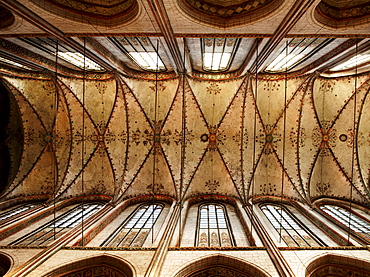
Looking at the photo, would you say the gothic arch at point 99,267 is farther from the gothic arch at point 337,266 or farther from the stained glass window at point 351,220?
the stained glass window at point 351,220

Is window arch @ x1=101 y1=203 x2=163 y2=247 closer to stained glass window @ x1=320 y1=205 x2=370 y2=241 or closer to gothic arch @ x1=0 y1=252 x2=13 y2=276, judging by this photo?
gothic arch @ x1=0 y1=252 x2=13 y2=276

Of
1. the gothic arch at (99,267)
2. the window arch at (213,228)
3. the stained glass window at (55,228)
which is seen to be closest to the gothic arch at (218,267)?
the window arch at (213,228)

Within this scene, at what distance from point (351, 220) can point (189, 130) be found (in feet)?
26.4

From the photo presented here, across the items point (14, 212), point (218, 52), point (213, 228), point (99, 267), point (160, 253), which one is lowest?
point (99, 267)

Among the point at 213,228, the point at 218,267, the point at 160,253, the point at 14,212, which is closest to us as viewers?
the point at 160,253

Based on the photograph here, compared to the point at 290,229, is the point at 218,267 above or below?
below

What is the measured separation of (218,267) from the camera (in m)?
5.96

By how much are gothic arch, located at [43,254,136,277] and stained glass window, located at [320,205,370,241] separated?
22.3ft

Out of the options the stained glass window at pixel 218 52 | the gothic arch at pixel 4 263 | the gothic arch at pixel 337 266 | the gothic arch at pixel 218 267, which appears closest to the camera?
the gothic arch at pixel 218 267

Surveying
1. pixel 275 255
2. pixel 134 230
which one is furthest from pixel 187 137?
pixel 275 255

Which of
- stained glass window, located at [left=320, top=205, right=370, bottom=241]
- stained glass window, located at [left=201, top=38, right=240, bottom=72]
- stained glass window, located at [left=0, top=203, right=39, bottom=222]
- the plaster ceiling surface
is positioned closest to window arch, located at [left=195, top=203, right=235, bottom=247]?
the plaster ceiling surface

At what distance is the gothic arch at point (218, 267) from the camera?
18.4 ft

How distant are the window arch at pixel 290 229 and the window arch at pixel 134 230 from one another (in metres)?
4.69

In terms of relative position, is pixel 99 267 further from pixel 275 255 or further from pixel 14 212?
pixel 14 212
